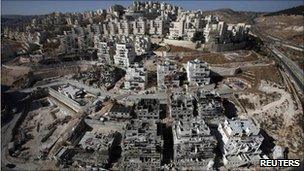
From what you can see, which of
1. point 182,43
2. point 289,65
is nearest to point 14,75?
point 182,43

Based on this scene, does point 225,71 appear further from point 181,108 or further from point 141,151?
point 141,151

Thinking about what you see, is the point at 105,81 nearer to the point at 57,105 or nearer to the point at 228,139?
the point at 57,105

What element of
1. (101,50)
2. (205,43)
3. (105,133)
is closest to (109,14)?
(101,50)

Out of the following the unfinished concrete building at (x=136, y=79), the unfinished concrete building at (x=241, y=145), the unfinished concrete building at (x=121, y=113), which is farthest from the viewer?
the unfinished concrete building at (x=136, y=79)

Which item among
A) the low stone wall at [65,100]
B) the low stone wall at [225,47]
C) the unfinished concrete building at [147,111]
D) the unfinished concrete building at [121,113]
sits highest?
the low stone wall at [225,47]

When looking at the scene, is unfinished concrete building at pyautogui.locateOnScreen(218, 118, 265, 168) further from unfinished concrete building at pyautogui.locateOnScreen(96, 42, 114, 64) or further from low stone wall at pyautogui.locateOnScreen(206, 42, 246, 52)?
unfinished concrete building at pyautogui.locateOnScreen(96, 42, 114, 64)

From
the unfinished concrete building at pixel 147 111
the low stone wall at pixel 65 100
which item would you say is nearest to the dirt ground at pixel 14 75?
the low stone wall at pixel 65 100

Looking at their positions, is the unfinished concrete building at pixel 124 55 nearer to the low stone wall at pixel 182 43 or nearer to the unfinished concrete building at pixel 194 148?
the low stone wall at pixel 182 43
